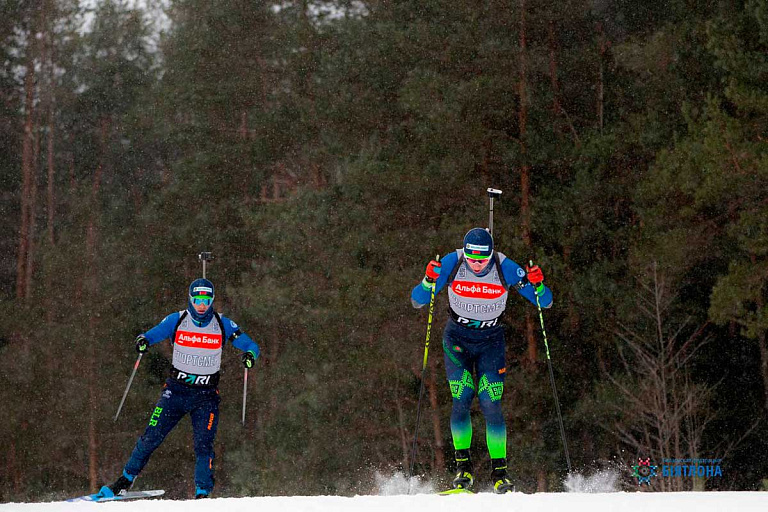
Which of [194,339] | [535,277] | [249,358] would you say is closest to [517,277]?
[535,277]

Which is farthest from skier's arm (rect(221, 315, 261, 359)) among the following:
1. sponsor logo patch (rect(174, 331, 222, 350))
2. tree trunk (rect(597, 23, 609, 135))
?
tree trunk (rect(597, 23, 609, 135))

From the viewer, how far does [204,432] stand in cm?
930

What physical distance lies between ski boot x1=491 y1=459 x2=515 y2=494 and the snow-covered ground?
491 mm

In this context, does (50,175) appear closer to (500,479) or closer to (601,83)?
(601,83)

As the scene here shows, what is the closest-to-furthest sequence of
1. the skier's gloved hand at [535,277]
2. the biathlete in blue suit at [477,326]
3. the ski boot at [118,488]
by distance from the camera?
the biathlete in blue suit at [477,326] < the skier's gloved hand at [535,277] < the ski boot at [118,488]

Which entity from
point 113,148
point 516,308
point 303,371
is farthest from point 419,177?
point 113,148

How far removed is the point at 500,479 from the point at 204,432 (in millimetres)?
2625

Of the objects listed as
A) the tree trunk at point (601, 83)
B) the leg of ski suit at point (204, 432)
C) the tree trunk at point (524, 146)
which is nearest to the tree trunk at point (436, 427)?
the tree trunk at point (524, 146)

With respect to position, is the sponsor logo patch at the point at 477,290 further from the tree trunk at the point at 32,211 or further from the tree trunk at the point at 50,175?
the tree trunk at the point at 50,175

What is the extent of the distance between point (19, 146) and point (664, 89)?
2435cm

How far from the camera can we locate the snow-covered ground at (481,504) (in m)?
6.80

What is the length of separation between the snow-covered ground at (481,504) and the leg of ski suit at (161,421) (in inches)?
50.7

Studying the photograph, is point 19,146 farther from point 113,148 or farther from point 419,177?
point 419,177

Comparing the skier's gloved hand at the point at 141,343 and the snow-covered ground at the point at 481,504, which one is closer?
the snow-covered ground at the point at 481,504
